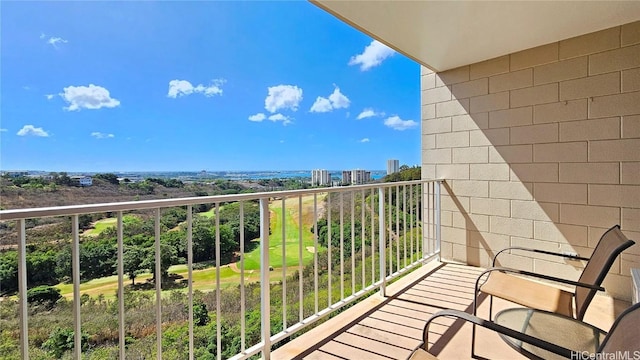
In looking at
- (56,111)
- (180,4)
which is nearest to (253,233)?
(56,111)

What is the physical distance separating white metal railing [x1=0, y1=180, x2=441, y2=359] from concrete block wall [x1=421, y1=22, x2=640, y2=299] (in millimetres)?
A: 461

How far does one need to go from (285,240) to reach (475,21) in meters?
2.40

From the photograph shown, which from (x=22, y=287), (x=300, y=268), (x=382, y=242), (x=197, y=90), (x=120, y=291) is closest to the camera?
(x=22, y=287)

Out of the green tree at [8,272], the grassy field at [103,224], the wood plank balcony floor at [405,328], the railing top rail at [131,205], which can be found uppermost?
the railing top rail at [131,205]

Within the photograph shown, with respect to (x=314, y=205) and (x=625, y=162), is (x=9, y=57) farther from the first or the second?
(x=625, y=162)

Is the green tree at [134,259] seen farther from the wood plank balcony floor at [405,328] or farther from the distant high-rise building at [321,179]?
the distant high-rise building at [321,179]

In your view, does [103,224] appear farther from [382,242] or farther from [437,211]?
[437,211]

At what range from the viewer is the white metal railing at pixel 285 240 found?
1281mm

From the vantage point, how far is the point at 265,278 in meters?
1.96

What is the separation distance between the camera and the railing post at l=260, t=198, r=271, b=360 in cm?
194

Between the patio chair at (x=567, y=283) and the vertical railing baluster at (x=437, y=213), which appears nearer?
the patio chair at (x=567, y=283)

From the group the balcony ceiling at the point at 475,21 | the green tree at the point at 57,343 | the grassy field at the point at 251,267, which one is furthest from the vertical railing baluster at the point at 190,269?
the balcony ceiling at the point at 475,21

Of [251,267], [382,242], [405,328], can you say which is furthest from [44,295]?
[382,242]

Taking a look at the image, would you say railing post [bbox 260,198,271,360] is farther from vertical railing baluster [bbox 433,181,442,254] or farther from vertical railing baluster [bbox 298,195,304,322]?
vertical railing baluster [bbox 433,181,442,254]
